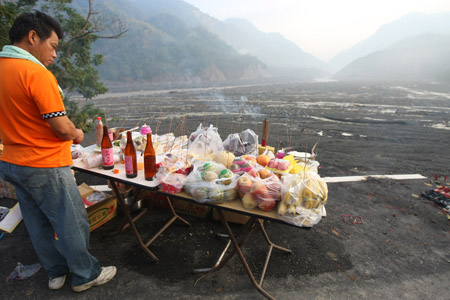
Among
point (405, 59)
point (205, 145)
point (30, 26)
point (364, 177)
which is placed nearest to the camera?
point (30, 26)

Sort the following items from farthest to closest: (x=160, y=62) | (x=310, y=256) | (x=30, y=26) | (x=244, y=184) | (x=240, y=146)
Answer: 1. (x=160, y=62)
2. (x=240, y=146)
3. (x=310, y=256)
4. (x=244, y=184)
5. (x=30, y=26)

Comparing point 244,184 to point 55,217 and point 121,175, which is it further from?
point 55,217

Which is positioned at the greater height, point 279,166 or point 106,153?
point 106,153

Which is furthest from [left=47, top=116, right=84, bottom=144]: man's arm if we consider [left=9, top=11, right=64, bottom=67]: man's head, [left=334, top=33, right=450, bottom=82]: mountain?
[left=334, top=33, right=450, bottom=82]: mountain

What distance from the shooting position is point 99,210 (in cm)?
340

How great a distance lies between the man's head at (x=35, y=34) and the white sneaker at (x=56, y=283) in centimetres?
202

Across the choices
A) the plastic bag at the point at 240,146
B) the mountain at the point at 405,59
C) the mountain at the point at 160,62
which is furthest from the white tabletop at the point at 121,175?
the mountain at the point at 405,59

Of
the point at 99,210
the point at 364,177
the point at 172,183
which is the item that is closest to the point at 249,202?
the point at 172,183

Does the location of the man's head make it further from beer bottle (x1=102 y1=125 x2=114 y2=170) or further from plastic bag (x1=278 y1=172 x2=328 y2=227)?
plastic bag (x1=278 y1=172 x2=328 y2=227)

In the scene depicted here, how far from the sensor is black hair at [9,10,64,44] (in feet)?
6.07

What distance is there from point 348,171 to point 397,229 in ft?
7.96

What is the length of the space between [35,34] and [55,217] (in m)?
1.46

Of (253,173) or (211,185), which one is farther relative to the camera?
(253,173)

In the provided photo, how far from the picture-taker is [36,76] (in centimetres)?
177
